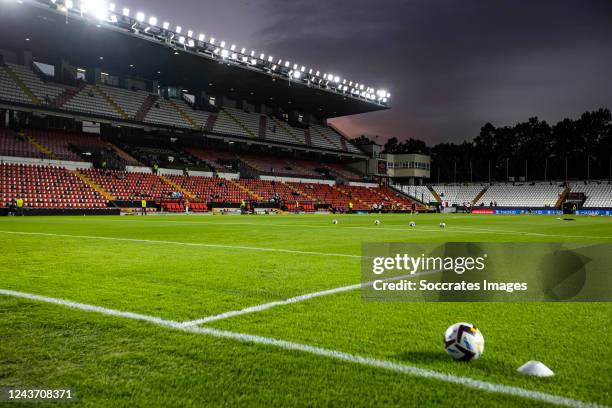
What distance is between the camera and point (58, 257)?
347 inches

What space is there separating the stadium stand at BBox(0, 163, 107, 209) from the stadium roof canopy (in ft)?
44.2

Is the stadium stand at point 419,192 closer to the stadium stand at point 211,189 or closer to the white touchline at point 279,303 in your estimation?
the stadium stand at point 211,189

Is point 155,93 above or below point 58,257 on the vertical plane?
above

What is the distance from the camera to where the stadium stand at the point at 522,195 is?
69.8 m

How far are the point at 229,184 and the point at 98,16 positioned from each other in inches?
835

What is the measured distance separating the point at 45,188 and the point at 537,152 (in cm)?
9113

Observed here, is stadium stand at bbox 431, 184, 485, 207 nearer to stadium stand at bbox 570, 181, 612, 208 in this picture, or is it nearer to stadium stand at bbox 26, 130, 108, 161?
stadium stand at bbox 570, 181, 612, 208

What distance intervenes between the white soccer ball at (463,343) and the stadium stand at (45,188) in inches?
1447

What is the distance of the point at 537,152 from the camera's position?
9469 cm

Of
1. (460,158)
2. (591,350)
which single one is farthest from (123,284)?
(460,158)

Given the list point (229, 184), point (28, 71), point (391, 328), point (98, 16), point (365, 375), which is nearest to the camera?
point (365, 375)

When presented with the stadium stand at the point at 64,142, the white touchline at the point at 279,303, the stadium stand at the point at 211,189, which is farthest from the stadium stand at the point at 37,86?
the white touchline at the point at 279,303

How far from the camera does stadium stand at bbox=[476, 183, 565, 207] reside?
69.8 meters

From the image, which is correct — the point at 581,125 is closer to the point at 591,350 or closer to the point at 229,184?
the point at 229,184
